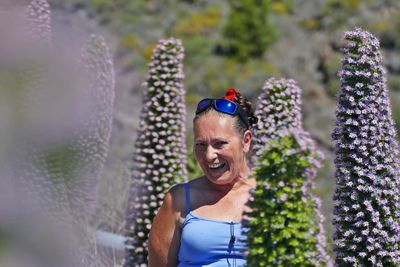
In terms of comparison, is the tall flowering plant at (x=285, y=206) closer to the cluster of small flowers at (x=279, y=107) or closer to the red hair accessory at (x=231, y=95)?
the red hair accessory at (x=231, y=95)

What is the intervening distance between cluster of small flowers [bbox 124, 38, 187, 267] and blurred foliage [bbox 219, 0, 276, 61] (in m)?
19.8

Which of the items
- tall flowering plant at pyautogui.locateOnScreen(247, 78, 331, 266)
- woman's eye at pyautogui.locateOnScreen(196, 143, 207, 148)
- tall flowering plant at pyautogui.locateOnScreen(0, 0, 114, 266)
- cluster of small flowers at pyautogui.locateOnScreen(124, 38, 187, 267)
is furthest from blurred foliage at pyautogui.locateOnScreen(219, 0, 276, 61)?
tall flowering plant at pyautogui.locateOnScreen(247, 78, 331, 266)

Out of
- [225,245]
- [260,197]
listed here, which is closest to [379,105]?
[225,245]

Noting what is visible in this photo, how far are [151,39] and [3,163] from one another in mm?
23967

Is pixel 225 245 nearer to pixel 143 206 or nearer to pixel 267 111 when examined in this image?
pixel 267 111

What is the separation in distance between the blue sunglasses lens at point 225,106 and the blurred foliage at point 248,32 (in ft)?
71.5

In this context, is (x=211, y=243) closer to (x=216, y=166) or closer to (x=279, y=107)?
(x=216, y=166)

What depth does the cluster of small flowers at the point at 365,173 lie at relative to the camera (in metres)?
3.98

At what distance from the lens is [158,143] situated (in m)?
5.93

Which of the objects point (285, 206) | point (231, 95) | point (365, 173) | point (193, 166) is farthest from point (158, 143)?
point (285, 206)

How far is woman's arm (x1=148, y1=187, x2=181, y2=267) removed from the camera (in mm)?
4102

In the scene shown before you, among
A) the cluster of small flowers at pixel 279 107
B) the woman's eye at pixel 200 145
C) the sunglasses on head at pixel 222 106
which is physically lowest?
the woman's eye at pixel 200 145

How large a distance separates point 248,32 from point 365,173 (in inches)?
878

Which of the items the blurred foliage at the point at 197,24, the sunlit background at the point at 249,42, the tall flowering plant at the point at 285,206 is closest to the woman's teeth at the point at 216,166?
the tall flowering plant at the point at 285,206
